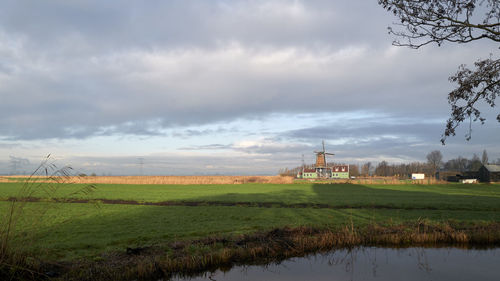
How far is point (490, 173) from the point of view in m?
86.7

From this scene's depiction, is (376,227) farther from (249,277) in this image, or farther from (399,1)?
(399,1)

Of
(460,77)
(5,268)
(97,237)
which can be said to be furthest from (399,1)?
(97,237)

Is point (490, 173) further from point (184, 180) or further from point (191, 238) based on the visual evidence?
point (191, 238)

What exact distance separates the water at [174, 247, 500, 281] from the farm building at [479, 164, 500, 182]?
91.5 m

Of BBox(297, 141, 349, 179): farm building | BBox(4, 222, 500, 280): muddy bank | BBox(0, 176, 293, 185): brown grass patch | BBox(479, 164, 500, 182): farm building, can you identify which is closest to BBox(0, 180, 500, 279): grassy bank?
BBox(4, 222, 500, 280): muddy bank

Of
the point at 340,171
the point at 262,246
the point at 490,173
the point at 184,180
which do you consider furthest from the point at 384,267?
the point at 490,173

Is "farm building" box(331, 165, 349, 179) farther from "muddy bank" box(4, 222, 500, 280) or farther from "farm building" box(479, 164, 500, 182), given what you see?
"muddy bank" box(4, 222, 500, 280)

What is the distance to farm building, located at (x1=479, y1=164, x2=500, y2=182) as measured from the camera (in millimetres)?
86062

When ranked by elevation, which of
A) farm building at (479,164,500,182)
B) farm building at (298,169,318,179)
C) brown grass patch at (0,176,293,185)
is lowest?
brown grass patch at (0,176,293,185)

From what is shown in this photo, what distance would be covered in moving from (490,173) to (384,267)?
96.7m

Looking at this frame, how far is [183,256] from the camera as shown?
11977 mm

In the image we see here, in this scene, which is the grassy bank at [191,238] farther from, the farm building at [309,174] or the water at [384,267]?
the farm building at [309,174]

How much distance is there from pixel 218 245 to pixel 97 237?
622 cm

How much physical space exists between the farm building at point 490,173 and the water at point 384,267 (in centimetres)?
9149
